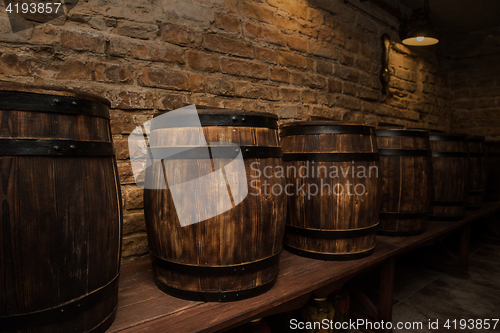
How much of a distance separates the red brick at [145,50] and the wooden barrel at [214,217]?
26.6 inches

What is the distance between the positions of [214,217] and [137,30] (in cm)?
126

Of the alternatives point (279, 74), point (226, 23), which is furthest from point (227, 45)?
point (279, 74)

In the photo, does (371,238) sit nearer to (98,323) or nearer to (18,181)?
(98,323)

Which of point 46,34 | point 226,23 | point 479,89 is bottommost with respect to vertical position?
point 46,34

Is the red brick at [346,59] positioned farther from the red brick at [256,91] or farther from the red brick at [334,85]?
the red brick at [256,91]

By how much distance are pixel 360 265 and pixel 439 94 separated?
452cm

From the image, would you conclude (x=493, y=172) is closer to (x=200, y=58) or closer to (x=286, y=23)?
(x=286, y=23)

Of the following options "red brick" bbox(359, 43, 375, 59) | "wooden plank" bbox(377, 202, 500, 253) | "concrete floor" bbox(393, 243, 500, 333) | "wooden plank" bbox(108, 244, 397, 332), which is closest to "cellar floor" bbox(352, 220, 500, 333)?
"concrete floor" bbox(393, 243, 500, 333)

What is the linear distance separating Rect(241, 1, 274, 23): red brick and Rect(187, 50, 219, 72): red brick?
482mm

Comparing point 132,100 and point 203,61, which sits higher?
point 203,61

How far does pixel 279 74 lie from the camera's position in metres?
2.73

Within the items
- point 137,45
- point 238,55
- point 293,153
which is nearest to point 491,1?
point 238,55

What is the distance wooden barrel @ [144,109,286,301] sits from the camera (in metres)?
1.35

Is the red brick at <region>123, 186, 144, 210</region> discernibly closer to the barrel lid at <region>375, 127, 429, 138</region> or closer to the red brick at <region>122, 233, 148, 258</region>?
the red brick at <region>122, 233, 148, 258</region>
